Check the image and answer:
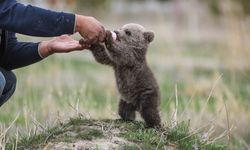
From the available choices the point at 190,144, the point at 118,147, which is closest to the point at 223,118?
the point at 190,144

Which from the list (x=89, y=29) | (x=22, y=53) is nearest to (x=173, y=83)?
(x=22, y=53)

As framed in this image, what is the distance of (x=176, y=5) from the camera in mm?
30969

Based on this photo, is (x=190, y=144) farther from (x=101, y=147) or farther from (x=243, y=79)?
(x=243, y=79)

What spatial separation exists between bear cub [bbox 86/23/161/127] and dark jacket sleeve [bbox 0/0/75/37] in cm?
46

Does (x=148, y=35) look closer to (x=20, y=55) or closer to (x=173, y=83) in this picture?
(x=20, y=55)

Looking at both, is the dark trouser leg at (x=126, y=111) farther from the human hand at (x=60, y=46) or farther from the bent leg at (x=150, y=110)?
the human hand at (x=60, y=46)

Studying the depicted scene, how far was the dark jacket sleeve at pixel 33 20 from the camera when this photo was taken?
5969 mm

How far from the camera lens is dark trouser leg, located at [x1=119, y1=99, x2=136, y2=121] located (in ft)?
22.2

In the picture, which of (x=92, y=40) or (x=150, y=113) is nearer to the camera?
(x=92, y=40)

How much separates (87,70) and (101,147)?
1045 centimetres

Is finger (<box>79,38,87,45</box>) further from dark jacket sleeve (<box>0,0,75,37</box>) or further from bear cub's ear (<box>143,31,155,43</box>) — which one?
bear cub's ear (<box>143,31,155,43</box>)

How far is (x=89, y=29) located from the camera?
242 inches

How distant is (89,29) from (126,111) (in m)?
1.06

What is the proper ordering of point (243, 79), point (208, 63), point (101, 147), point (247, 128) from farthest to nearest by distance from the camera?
1. point (208, 63)
2. point (243, 79)
3. point (247, 128)
4. point (101, 147)
